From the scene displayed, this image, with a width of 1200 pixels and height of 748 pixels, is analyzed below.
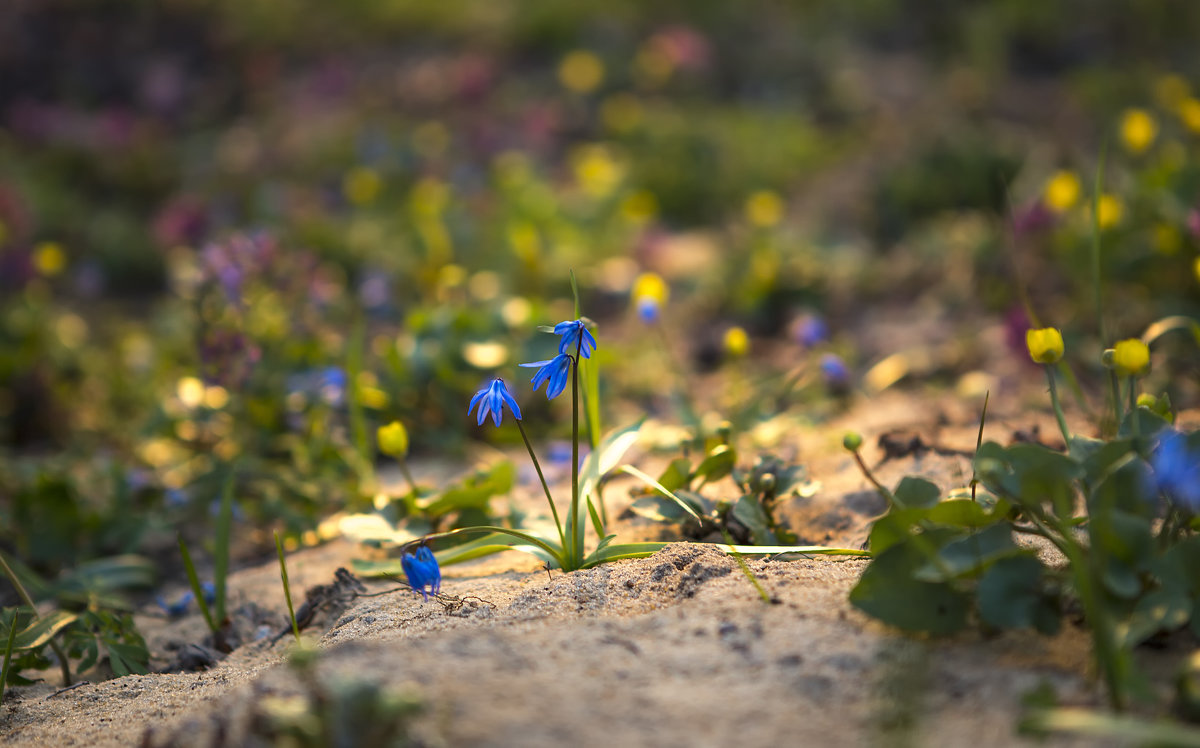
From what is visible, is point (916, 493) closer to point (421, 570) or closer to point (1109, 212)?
point (421, 570)

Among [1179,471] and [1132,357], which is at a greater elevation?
[1132,357]

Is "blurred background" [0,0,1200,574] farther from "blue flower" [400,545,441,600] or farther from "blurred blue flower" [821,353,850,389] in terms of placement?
"blue flower" [400,545,441,600]

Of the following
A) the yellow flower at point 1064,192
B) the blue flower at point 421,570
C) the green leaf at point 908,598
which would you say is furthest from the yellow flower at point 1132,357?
the yellow flower at point 1064,192

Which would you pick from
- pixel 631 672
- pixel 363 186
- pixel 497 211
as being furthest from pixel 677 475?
pixel 363 186

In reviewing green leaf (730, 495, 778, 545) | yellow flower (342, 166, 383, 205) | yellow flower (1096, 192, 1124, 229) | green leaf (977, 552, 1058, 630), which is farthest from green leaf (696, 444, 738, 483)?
yellow flower (342, 166, 383, 205)

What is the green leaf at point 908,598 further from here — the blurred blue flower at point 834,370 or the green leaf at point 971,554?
the blurred blue flower at point 834,370

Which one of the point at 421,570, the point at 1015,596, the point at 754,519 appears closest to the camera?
the point at 1015,596

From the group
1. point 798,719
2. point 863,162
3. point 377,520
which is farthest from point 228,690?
point 863,162

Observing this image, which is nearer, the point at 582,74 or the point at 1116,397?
the point at 1116,397
